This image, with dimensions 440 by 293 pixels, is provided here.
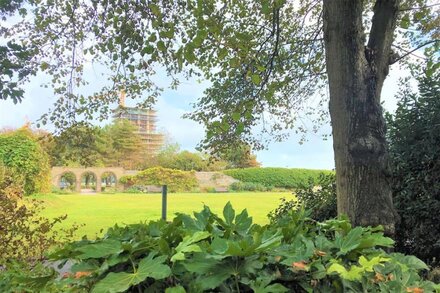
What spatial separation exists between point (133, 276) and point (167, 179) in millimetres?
19805

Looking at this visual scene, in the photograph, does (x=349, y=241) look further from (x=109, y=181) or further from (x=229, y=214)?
(x=109, y=181)

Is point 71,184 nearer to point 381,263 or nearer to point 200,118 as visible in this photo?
point 200,118

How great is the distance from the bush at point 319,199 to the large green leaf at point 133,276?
327 cm

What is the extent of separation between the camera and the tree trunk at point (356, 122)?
88.8 inches

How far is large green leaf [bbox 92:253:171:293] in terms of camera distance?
2.60 ft

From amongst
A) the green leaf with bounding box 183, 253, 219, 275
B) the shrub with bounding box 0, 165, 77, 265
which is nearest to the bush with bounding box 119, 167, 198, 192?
the shrub with bounding box 0, 165, 77, 265

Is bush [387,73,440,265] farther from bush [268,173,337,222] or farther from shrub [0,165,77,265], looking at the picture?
shrub [0,165,77,265]

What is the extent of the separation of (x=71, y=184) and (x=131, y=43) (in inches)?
787

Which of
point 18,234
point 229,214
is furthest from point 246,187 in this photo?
point 229,214

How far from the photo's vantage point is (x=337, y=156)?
2.40 m

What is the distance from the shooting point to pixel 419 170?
12.3 ft

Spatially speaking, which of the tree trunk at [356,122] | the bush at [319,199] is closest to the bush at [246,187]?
the bush at [319,199]

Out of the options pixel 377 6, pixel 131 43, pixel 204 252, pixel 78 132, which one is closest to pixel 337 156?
pixel 377 6

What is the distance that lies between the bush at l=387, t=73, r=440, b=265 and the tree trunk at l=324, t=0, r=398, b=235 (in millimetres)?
1502
